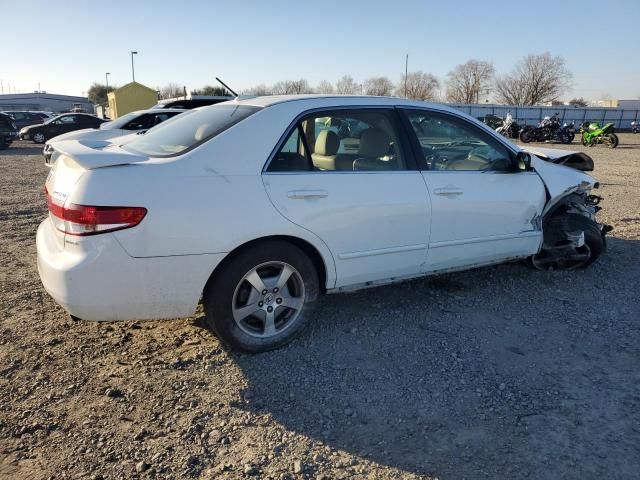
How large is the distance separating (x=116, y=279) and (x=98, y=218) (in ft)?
1.18

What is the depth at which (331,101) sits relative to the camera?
12.0 ft

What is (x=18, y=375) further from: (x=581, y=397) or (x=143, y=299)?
(x=581, y=397)

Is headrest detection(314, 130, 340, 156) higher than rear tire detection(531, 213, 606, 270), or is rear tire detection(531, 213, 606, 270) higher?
headrest detection(314, 130, 340, 156)

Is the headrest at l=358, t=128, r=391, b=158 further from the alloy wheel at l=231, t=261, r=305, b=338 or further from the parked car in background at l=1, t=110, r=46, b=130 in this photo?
the parked car in background at l=1, t=110, r=46, b=130

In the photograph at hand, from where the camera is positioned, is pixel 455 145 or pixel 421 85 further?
pixel 421 85

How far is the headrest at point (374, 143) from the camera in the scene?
3.71 m

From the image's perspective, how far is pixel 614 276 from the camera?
16.4ft

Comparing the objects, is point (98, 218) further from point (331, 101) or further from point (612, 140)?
point (612, 140)

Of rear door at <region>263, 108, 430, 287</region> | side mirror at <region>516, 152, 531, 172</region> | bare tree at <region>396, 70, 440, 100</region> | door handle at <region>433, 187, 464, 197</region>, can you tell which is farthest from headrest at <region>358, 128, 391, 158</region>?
bare tree at <region>396, 70, 440, 100</region>

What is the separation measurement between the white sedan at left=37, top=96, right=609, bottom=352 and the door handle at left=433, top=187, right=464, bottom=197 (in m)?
0.01

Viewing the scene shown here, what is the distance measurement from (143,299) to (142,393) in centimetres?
56

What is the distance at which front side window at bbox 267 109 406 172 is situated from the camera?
132 inches

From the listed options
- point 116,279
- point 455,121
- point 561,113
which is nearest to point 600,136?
point 561,113

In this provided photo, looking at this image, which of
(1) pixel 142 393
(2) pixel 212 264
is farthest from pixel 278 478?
(2) pixel 212 264
